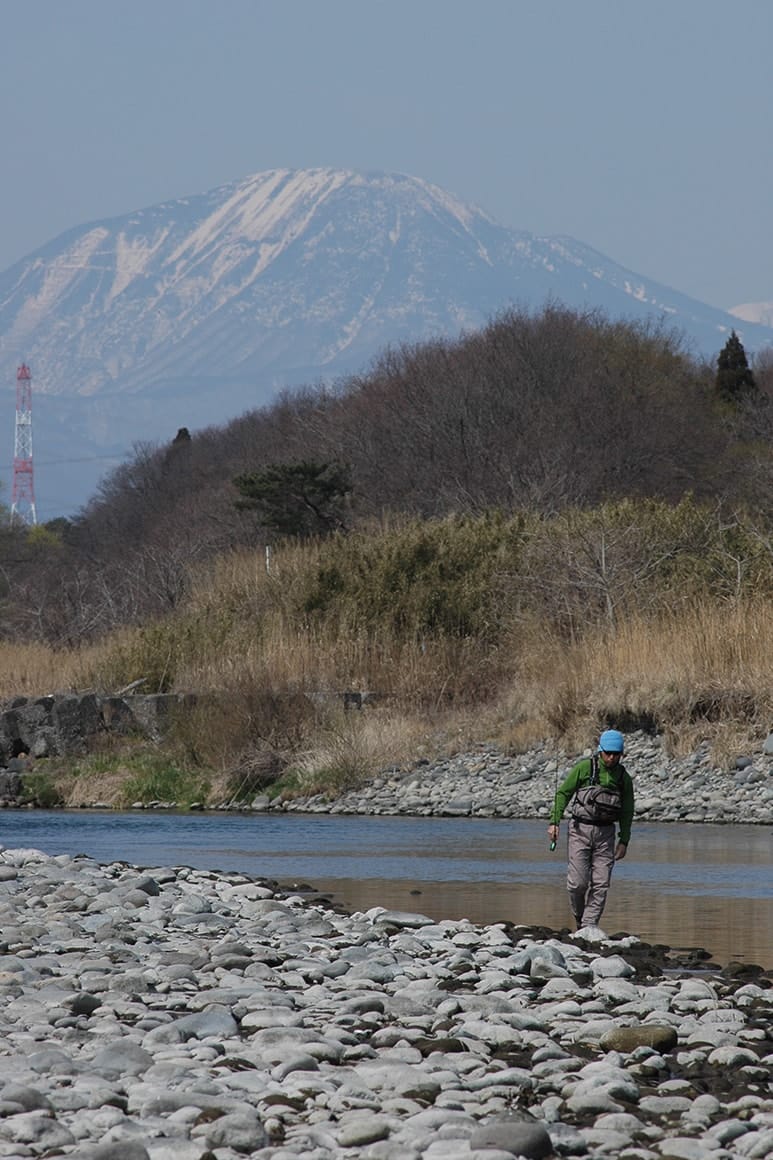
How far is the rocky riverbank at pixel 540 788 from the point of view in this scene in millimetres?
25281

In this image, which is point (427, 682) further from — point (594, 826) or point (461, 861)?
point (594, 826)

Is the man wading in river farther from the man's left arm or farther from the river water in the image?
the river water

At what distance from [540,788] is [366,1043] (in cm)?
1872

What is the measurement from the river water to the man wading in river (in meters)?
0.46

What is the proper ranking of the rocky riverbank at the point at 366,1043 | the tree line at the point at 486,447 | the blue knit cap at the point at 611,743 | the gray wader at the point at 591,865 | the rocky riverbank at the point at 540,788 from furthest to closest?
the tree line at the point at 486,447
the rocky riverbank at the point at 540,788
the gray wader at the point at 591,865
the blue knit cap at the point at 611,743
the rocky riverbank at the point at 366,1043

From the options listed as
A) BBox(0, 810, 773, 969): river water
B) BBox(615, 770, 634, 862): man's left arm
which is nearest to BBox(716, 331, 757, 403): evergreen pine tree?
BBox(0, 810, 773, 969): river water

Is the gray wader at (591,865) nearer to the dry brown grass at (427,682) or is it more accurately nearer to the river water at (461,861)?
the river water at (461,861)

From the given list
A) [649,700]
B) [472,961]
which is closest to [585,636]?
[649,700]

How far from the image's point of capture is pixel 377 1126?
22.5ft

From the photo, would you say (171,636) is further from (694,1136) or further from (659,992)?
(694,1136)

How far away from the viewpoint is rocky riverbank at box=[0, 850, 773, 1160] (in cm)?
683

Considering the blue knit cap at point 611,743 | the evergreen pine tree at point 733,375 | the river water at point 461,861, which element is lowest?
the river water at point 461,861

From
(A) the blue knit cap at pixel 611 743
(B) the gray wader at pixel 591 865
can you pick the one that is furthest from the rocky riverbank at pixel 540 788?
(A) the blue knit cap at pixel 611 743

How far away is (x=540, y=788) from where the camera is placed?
27.2m
